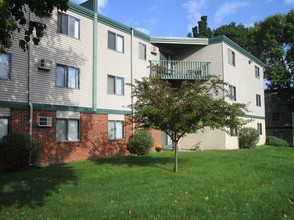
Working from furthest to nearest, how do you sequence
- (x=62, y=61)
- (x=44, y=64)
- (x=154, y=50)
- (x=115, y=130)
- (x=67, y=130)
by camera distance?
(x=154, y=50), (x=115, y=130), (x=62, y=61), (x=67, y=130), (x=44, y=64)

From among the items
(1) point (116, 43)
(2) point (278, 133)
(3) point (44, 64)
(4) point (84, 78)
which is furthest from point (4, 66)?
(2) point (278, 133)

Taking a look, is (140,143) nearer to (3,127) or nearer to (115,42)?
(115,42)

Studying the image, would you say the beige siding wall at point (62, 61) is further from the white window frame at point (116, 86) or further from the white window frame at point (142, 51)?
the white window frame at point (142, 51)

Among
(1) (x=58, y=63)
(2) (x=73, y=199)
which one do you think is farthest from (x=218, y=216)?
(1) (x=58, y=63)

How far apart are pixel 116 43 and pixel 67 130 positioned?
7.10 metres

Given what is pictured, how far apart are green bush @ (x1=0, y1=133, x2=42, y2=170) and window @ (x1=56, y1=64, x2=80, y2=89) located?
160 inches

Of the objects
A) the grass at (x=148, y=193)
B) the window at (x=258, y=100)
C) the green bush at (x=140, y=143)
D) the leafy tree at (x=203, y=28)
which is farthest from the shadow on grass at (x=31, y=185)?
the leafy tree at (x=203, y=28)

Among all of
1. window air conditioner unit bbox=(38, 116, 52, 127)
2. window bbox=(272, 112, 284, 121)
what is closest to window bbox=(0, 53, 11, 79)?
window air conditioner unit bbox=(38, 116, 52, 127)

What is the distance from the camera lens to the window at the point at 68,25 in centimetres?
1779

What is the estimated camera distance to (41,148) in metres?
15.4

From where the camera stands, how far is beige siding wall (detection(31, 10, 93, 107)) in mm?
16422

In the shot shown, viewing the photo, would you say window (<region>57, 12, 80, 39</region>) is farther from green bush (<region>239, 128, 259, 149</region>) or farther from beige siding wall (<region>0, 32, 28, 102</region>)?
green bush (<region>239, 128, 259, 149</region>)

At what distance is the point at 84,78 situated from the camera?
18984 millimetres

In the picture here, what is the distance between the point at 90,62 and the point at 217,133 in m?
11.3
